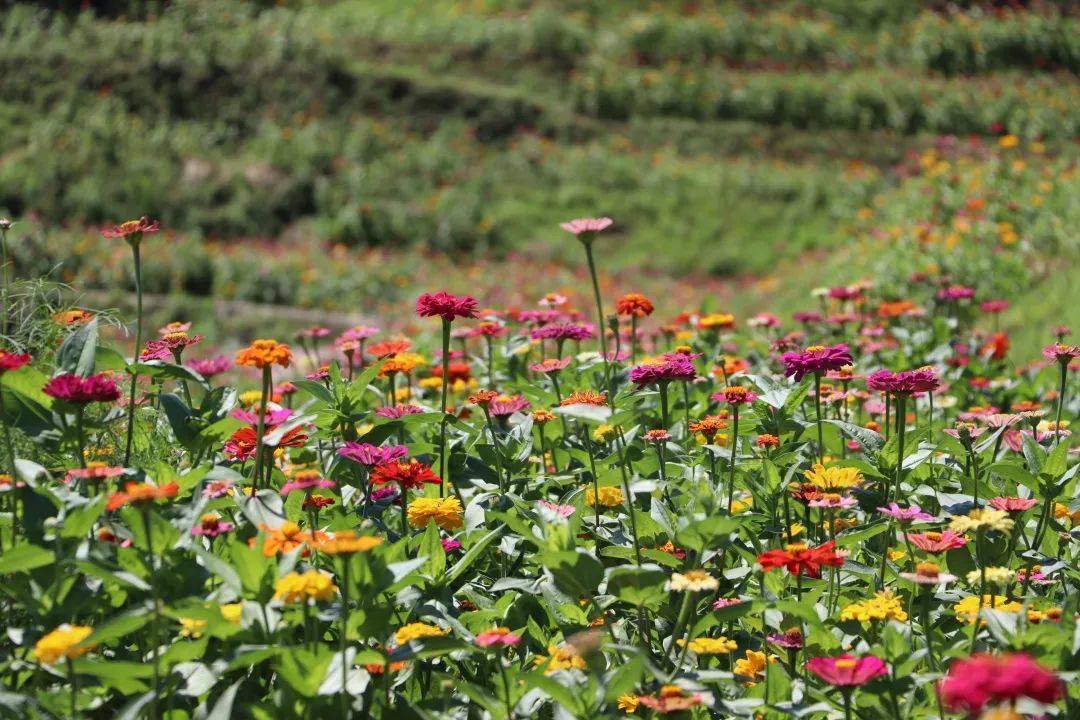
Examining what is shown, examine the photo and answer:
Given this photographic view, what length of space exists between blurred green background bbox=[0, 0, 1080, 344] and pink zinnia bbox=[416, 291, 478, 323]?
5.85m

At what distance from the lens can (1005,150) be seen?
11.6 m

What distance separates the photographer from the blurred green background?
31.6ft

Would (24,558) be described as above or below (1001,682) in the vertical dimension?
below

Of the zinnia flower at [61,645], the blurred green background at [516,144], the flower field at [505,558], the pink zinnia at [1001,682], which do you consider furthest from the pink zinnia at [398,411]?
the blurred green background at [516,144]

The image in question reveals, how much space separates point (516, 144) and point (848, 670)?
1174cm

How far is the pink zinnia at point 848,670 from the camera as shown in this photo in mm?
1481

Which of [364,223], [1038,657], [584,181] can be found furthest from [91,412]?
[584,181]

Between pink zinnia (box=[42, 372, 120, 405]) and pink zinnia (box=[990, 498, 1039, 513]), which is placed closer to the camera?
pink zinnia (box=[42, 372, 120, 405])

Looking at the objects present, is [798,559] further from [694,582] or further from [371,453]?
[371,453]

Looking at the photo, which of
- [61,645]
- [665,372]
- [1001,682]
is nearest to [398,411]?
[665,372]

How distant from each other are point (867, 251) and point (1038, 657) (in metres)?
7.18

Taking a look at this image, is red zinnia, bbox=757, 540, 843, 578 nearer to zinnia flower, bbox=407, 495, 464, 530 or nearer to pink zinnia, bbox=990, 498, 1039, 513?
pink zinnia, bbox=990, 498, 1039, 513

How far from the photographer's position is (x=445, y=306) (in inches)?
82.9

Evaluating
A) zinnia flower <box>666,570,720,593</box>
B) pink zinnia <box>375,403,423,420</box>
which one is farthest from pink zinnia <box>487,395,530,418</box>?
zinnia flower <box>666,570,720,593</box>
